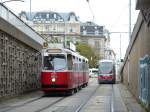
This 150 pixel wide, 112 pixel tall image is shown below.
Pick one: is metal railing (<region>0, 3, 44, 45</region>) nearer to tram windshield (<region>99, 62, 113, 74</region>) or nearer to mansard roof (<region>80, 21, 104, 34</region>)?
tram windshield (<region>99, 62, 113, 74</region>)

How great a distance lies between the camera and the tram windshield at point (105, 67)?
67619 millimetres

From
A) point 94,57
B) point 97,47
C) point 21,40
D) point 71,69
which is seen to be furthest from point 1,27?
point 97,47

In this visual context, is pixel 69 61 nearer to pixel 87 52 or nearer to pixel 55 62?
pixel 55 62

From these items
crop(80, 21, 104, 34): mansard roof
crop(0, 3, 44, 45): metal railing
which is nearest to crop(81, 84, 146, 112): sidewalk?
crop(0, 3, 44, 45): metal railing

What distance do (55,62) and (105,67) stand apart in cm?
3448

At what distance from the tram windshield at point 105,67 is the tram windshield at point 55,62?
112 ft

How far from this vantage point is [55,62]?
33.9 metres

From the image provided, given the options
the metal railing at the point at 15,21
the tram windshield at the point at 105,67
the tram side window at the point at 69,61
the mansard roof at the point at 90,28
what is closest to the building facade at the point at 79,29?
the mansard roof at the point at 90,28

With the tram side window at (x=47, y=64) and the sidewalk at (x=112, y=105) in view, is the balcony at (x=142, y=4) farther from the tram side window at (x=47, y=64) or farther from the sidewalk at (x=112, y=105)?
the tram side window at (x=47, y=64)

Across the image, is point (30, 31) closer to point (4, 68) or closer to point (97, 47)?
point (4, 68)

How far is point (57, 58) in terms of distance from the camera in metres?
33.9

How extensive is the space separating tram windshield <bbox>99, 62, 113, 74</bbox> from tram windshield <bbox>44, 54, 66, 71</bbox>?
34.0m

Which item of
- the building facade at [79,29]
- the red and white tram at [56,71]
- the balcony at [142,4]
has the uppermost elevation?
the building facade at [79,29]

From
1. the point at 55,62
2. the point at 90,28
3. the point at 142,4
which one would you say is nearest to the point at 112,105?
the point at 55,62
